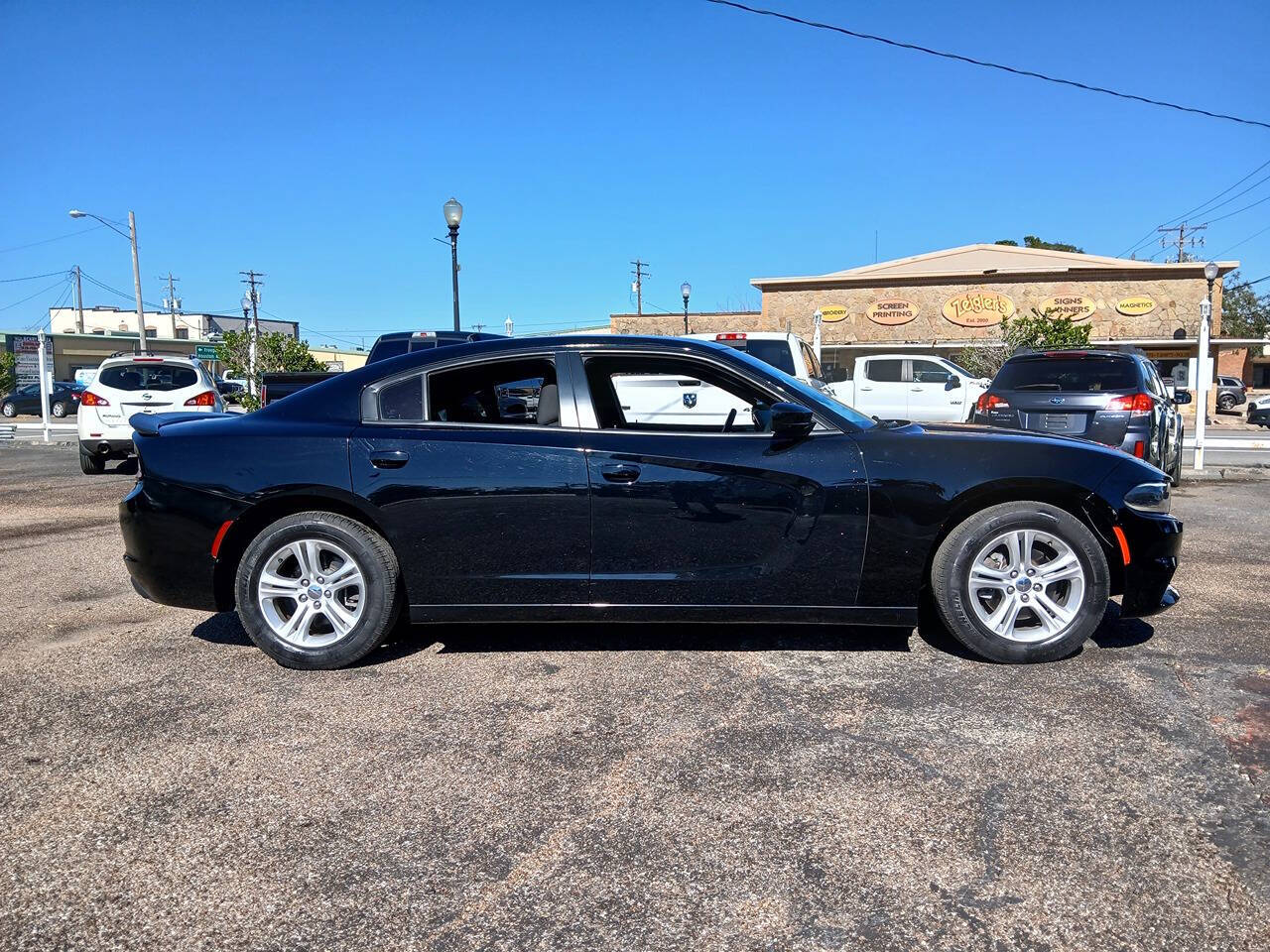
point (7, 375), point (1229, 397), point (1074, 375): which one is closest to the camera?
point (1074, 375)

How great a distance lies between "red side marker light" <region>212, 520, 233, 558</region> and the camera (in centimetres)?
422

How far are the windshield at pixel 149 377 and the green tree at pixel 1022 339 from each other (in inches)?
788

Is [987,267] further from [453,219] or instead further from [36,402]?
[36,402]

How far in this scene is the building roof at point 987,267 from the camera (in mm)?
32188

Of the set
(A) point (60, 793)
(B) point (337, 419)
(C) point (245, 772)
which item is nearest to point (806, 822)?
(C) point (245, 772)

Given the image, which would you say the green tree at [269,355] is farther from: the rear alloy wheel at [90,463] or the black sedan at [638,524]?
the black sedan at [638,524]

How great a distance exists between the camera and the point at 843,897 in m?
Result: 2.34

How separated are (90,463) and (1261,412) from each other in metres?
A: 30.8

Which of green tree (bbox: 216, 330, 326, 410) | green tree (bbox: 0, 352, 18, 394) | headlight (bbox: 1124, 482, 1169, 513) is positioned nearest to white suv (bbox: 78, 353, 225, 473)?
headlight (bbox: 1124, 482, 1169, 513)

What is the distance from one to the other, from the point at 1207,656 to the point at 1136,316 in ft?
107

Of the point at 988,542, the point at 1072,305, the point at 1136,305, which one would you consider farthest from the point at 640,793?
the point at 1136,305

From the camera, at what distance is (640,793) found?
293 cm

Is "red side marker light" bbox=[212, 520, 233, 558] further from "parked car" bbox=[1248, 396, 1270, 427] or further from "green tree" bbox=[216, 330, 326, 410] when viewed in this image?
"parked car" bbox=[1248, 396, 1270, 427]

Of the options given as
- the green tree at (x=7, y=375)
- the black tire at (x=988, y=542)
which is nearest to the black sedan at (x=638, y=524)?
the black tire at (x=988, y=542)
